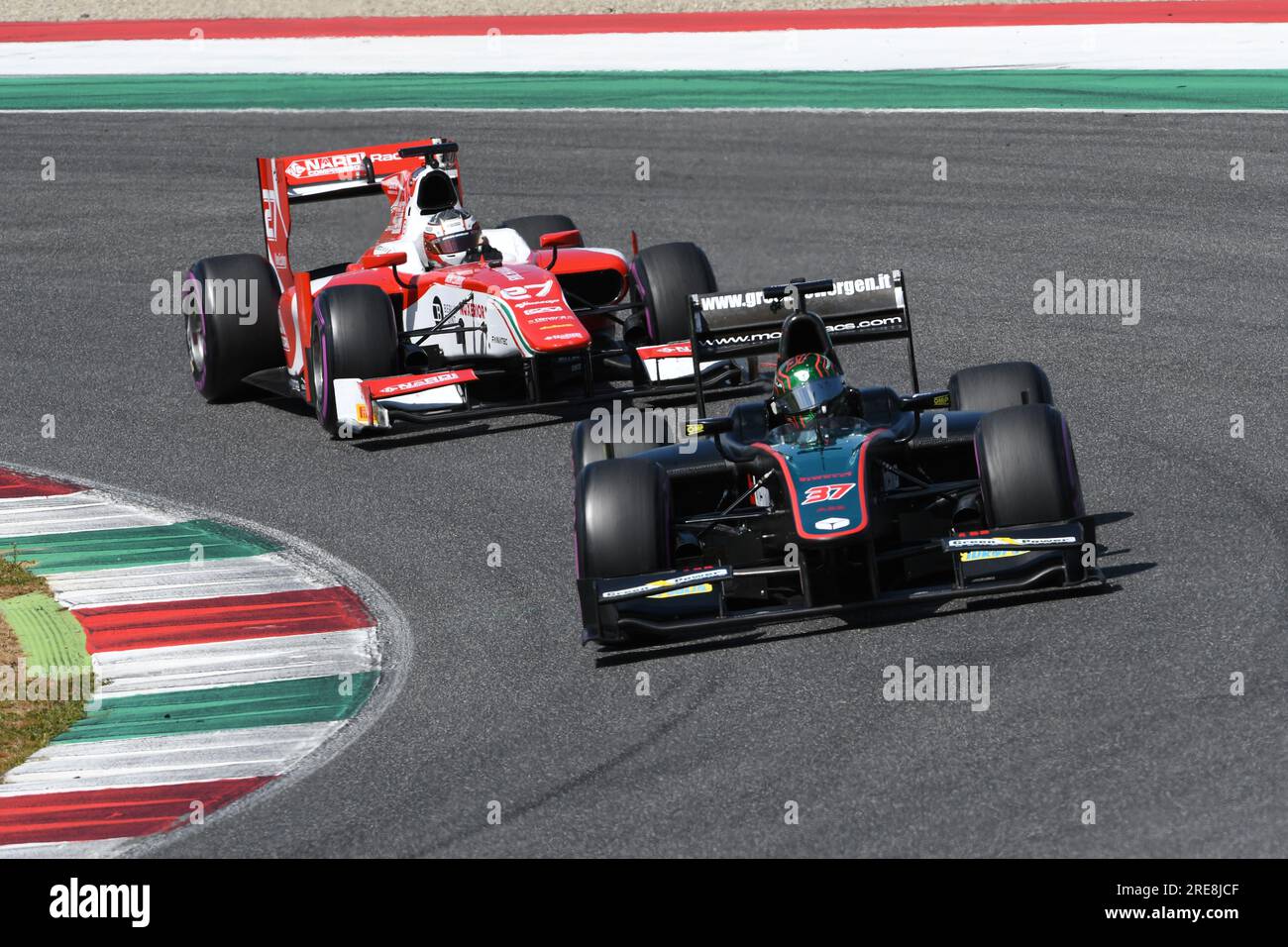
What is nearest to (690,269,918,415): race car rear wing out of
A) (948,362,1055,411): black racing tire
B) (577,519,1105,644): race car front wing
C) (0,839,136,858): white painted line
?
(948,362,1055,411): black racing tire

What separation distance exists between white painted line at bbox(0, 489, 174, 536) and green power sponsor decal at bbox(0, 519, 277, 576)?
0.35 feet

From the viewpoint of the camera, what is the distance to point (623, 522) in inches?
363

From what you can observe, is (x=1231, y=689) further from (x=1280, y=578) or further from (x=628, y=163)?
(x=628, y=163)

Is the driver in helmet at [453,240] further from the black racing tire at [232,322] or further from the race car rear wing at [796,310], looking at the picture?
the race car rear wing at [796,310]

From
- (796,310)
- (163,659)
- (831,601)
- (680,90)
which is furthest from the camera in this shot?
(680,90)

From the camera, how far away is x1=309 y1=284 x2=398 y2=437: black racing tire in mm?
13672

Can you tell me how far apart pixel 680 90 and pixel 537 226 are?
950 centimetres

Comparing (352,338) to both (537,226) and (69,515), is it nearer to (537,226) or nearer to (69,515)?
(69,515)

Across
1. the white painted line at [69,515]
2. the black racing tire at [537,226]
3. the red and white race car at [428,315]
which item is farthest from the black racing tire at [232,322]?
the white painted line at [69,515]

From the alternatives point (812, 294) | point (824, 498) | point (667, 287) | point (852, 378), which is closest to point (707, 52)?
point (667, 287)

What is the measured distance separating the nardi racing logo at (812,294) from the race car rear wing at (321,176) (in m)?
5.11

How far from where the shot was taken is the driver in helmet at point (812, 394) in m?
9.66
